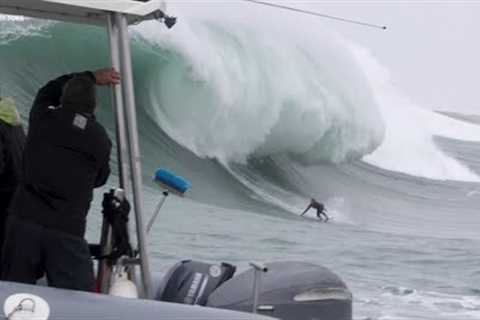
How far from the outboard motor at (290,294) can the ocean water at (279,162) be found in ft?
14.0

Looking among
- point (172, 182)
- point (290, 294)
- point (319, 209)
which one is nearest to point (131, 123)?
point (172, 182)

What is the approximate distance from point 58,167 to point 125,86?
540 millimetres

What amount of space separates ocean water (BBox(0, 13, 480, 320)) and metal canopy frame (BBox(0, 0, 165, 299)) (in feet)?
14.6

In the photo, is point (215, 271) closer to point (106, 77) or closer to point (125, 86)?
point (125, 86)

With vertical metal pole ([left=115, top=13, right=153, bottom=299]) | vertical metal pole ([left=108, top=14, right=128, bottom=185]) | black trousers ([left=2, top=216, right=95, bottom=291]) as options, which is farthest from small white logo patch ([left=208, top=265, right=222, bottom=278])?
black trousers ([left=2, top=216, right=95, bottom=291])

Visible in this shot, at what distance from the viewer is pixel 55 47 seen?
57.7 feet

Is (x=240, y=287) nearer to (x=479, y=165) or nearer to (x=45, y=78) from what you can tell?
(x=45, y=78)

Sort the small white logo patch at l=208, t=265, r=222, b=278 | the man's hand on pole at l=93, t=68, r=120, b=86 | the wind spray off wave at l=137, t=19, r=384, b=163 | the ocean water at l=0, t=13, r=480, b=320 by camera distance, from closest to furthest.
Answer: the man's hand on pole at l=93, t=68, r=120, b=86 → the small white logo patch at l=208, t=265, r=222, b=278 → the ocean water at l=0, t=13, r=480, b=320 → the wind spray off wave at l=137, t=19, r=384, b=163

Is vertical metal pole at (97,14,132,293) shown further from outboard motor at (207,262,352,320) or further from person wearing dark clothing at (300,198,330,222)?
person wearing dark clothing at (300,198,330,222)

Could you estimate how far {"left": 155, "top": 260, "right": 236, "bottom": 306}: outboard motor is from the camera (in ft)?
17.4

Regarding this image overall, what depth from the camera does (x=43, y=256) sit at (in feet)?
15.5

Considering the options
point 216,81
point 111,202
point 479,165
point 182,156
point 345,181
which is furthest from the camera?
point 479,165

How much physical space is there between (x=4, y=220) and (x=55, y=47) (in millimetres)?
12750

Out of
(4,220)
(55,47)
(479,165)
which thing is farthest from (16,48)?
(479,165)
